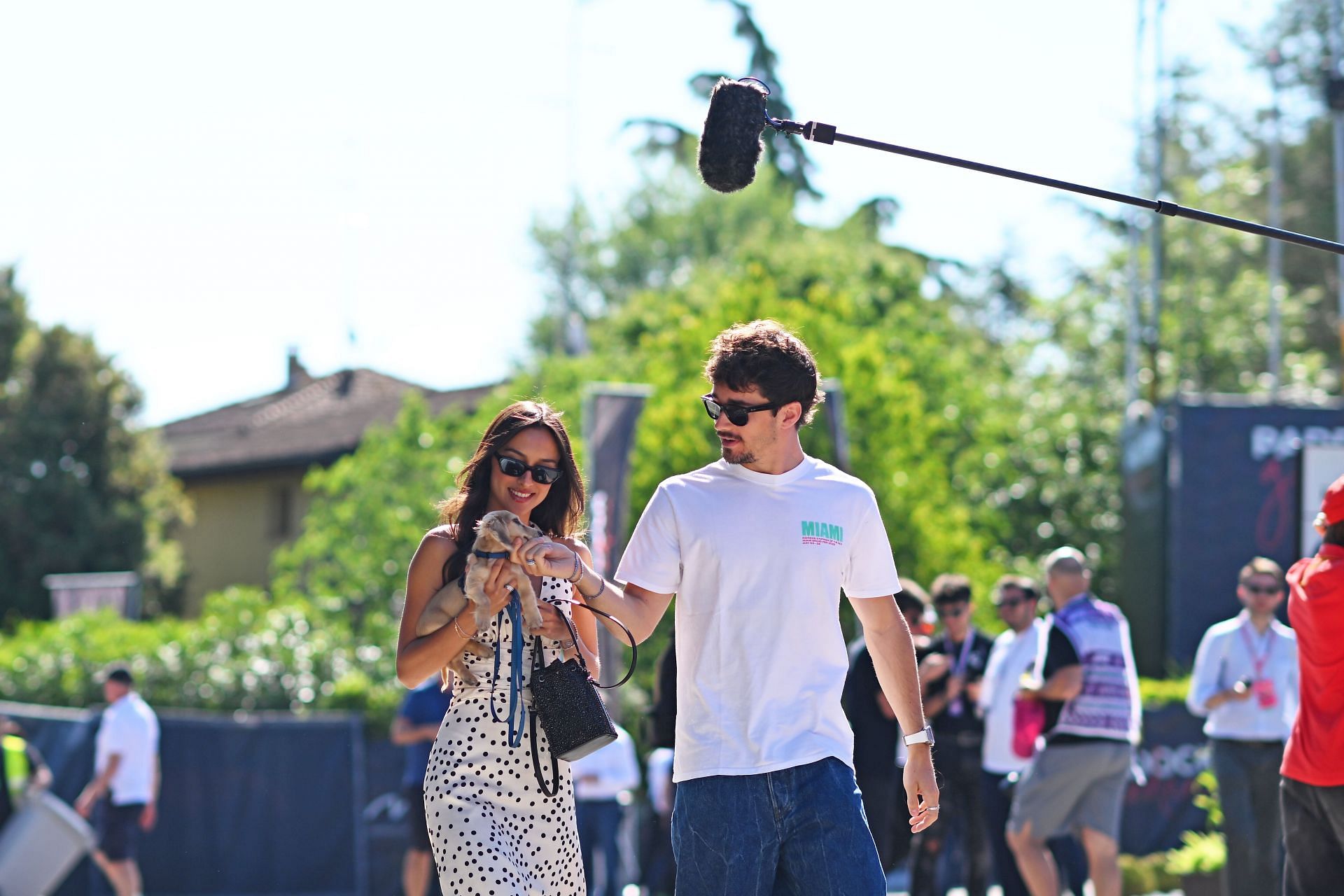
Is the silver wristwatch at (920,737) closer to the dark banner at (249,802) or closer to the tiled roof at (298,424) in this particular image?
the dark banner at (249,802)

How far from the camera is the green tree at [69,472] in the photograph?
105 feet

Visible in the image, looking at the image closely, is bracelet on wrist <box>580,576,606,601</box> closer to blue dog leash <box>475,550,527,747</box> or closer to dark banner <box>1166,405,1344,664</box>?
blue dog leash <box>475,550,527,747</box>

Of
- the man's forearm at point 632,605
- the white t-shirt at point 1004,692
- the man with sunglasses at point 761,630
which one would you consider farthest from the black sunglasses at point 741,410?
the white t-shirt at point 1004,692

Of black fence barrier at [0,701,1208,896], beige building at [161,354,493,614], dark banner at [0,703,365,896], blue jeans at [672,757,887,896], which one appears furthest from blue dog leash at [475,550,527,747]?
beige building at [161,354,493,614]

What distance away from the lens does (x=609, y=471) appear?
12.9 meters

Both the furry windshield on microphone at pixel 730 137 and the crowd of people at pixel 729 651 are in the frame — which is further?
the furry windshield on microphone at pixel 730 137

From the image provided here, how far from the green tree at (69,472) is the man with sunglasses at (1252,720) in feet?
89.2

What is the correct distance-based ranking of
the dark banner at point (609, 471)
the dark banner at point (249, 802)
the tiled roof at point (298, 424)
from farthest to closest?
the tiled roof at point (298, 424) < the dark banner at point (249, 802) < the dark banner at point (609, 471)

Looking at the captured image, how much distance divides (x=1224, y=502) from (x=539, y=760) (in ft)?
40.8

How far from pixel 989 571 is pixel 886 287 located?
10.2 meters

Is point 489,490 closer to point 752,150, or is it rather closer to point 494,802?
point 494,802

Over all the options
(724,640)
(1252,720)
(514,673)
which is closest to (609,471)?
(1252,720)

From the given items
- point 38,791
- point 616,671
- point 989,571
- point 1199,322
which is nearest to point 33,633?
point 38,791

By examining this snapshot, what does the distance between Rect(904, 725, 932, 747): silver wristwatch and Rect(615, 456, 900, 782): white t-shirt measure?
22 centimetres
